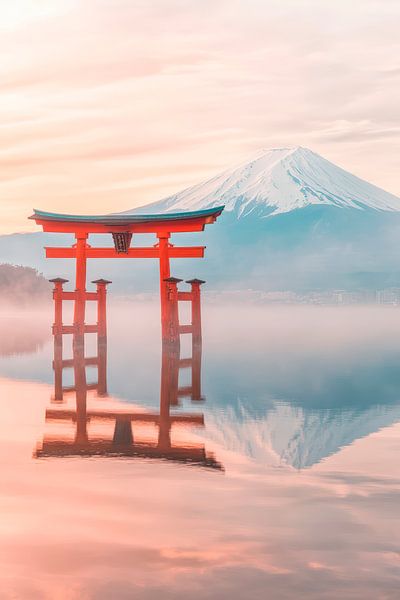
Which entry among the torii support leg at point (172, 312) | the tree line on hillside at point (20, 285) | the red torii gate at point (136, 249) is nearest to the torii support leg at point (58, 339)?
the red torii gate at point (136, 249)

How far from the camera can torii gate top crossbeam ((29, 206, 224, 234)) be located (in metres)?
24.7

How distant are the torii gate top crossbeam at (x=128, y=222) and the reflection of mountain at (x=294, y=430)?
11.1m

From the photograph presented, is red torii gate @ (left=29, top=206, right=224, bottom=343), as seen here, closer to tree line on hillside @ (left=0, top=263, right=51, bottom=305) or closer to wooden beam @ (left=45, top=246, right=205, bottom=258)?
wooden beam @ (left=45, top=246, right=205, bottom=258)

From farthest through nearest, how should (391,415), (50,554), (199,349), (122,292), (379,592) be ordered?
(122,292), (199,349), (391,415), (50,554), (379,592)

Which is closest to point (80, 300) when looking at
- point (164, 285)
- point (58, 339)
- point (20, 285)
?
point (58, 339)

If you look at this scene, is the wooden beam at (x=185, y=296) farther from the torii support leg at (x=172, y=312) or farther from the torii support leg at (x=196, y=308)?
the torii support leg at (x=172, y=312)

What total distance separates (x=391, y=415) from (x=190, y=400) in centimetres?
327

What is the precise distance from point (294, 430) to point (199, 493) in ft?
13.8

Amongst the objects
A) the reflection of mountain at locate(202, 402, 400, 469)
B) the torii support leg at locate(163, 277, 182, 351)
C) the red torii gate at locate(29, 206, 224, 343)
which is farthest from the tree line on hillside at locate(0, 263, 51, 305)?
the reflection of mountain at locate(202, 402, 400, 469)

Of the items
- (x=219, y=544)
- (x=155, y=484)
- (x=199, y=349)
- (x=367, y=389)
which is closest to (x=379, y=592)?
(x=219, y=544)

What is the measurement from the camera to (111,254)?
26.5m

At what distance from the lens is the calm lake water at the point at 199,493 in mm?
5199

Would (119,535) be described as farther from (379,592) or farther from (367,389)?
(367,389)

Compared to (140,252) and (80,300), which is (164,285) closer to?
(140,252)
